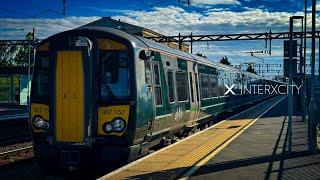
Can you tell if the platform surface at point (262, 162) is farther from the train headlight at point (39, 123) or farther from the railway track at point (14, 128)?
the railway track at point (14, 128)

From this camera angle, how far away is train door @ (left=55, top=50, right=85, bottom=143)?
10.4 metres

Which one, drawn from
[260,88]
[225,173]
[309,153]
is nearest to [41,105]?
[225,173]

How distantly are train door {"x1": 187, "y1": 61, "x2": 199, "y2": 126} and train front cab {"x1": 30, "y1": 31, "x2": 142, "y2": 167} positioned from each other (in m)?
6.42

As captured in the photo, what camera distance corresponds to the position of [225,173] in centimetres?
1020

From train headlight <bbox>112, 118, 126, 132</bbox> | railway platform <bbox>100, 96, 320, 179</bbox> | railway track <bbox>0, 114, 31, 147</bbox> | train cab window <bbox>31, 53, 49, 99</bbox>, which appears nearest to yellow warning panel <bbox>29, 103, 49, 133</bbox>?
train cab window <bbox>31, 53, 49, 99</bbox>

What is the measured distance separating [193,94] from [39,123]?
745 centimetres

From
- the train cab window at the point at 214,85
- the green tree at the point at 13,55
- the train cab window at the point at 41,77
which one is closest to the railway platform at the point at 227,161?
the train cab window at the point at 41,77

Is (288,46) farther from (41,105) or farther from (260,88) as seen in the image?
(260,88)

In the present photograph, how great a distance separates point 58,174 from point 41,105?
57.1 inches

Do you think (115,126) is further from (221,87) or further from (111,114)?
(221,87)

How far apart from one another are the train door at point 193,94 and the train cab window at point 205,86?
151 cm

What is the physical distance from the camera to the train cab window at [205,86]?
64.5 ft

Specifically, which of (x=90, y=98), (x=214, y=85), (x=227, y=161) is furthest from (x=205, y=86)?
(x=90, y=98)

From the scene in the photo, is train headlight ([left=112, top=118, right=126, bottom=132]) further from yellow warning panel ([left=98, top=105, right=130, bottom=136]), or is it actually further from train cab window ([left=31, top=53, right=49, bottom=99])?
train cab window ([left=31, top=53, right=49, bottom=99])
